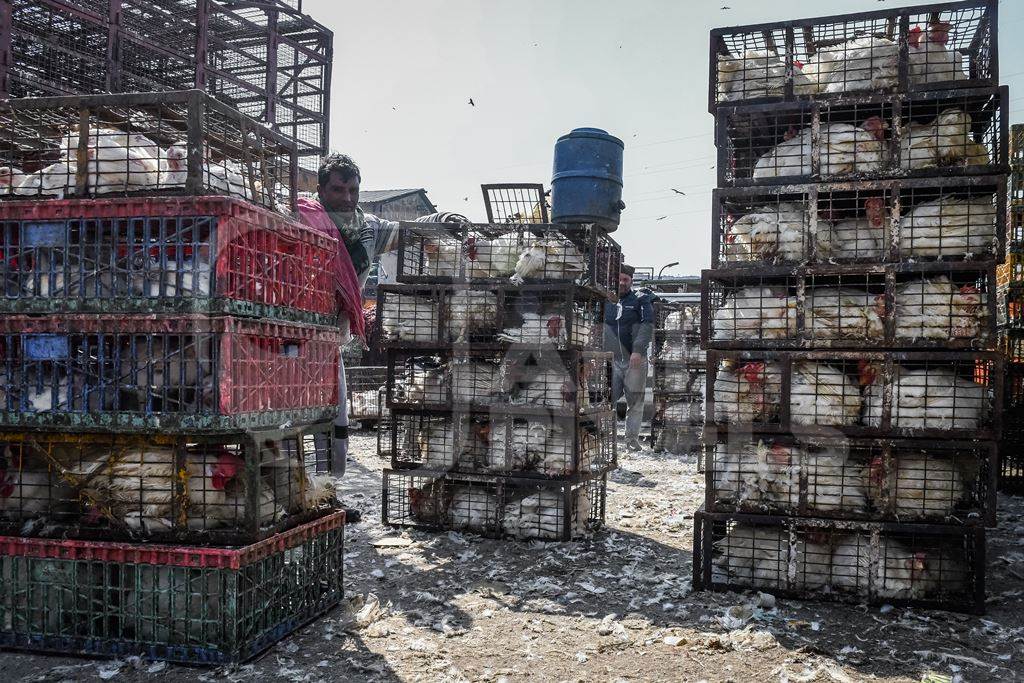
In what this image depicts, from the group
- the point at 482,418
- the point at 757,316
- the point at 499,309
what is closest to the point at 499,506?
the point at 482,418

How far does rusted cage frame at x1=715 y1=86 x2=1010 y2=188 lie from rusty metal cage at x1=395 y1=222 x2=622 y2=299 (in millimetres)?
1659

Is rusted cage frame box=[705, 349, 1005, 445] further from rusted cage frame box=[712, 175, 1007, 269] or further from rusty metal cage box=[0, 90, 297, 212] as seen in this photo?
rusty metal cage box=[0, 90, 297, 212]

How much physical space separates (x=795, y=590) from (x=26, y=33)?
11.4 metres

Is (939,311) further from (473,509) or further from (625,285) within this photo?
(625,285)

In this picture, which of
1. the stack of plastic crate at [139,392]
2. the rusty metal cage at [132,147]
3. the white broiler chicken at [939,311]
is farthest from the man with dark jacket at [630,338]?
the stack of plastic crate at [139,392]

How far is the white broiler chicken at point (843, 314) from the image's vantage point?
4.24m

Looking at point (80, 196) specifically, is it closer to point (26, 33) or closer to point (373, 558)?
point (373, 558)

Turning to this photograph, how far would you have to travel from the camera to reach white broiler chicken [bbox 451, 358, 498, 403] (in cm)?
591

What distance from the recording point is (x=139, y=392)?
10.4 feet

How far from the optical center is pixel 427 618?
4.01 meters

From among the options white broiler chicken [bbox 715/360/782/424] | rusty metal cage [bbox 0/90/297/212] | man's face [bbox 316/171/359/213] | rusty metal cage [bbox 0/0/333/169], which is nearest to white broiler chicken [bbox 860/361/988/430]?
white broiler chicken [bbox 715/360/782/424]

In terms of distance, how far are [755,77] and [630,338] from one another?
6129 mm

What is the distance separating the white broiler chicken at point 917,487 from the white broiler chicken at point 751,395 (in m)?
0.68

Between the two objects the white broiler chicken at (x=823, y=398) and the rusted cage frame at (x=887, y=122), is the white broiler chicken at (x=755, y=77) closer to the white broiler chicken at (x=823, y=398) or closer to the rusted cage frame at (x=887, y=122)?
the rusted cage frame at (x=887, y=122)
